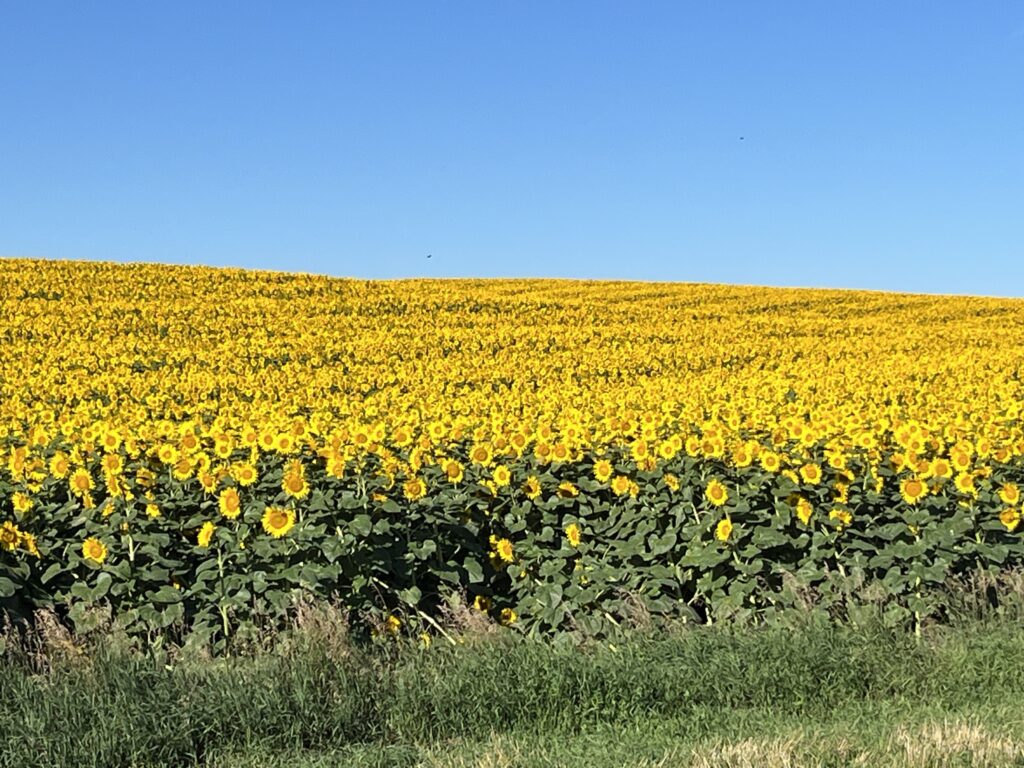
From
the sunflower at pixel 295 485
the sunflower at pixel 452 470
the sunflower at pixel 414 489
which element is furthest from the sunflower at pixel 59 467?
the sunflower at pixel 452 470

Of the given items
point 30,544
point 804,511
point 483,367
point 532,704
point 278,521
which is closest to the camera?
point 532,704

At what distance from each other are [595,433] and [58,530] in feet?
11.0

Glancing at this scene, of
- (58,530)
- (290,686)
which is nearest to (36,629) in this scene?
(58,530)

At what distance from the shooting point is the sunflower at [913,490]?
6816mm

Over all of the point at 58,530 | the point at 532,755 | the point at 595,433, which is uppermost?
the point at 595,433

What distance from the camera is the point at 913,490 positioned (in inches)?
269

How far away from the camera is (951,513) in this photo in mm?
7078

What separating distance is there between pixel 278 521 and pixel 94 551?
3.37 feet

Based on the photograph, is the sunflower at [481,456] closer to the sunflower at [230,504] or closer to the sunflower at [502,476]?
the sunflower at [502,476]

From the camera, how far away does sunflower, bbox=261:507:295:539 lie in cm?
586

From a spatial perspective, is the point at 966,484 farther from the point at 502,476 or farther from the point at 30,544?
the point at 30,544

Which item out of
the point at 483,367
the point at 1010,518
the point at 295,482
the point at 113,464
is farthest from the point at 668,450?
the point at 483,367

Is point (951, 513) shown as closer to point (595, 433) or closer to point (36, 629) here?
point (595, 433)

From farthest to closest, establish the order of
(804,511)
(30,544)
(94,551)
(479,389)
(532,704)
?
(479,389), (804,511), (30,544), (94,551), (532,704)
